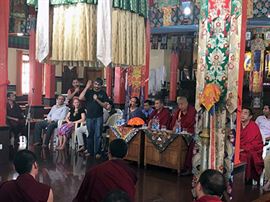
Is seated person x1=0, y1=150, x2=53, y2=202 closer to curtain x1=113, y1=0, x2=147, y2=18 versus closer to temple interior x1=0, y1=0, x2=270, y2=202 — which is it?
temple interior x1=0, y1=0, x2=270, y2=202

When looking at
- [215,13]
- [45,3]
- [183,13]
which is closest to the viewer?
[45,3]

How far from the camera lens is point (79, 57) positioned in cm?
314

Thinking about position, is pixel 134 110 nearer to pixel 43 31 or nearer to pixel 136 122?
pixel 136 122

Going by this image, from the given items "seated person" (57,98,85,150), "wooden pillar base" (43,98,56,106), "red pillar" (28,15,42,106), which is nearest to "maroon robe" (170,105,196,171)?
"seated person" (57,98,85,150)

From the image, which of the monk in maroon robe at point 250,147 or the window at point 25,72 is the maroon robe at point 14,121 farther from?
the window at point 25,72

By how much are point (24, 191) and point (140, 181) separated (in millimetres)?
3407

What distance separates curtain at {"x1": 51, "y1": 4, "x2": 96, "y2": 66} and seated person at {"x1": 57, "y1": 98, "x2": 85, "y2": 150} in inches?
193

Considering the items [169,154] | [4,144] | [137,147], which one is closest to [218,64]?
[169,154]

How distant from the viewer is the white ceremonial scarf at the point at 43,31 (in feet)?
10.8

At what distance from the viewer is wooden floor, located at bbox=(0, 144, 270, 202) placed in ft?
17.1

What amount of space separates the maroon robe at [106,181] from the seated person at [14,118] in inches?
222

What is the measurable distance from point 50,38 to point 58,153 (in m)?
4.78

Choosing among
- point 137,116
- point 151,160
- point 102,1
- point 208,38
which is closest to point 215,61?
point 208,38

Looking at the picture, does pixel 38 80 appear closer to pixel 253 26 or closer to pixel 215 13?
pixel 253 26
